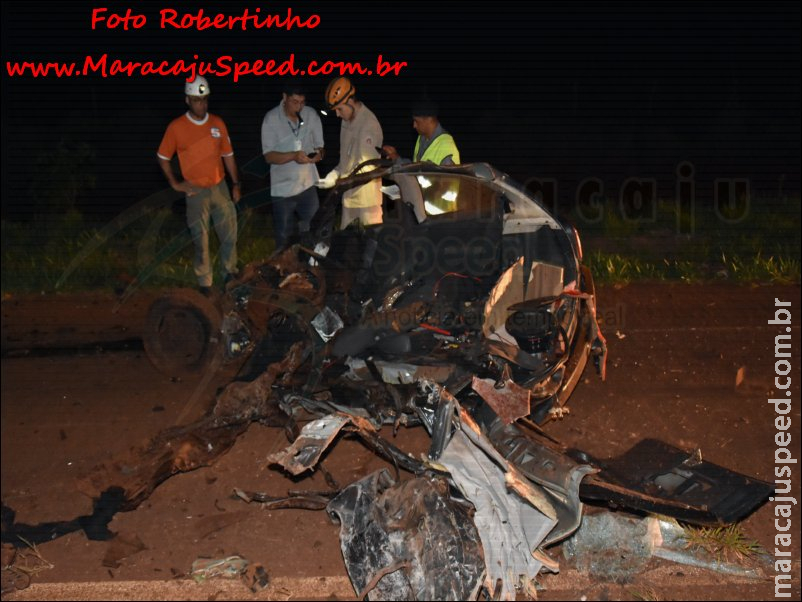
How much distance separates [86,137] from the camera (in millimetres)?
15203

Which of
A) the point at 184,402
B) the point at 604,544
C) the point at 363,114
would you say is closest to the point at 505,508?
the point at 604,544

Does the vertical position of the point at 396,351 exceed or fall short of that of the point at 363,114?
it falls short

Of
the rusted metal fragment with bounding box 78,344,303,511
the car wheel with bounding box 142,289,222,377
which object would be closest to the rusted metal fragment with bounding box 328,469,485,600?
the rusted metal fragment with bounding box 78,344,303,511

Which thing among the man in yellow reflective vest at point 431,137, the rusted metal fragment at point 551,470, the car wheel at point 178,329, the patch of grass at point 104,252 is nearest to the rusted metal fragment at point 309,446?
the rusted metal fragment at point 551,470

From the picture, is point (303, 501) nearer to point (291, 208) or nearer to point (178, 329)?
point (178, 329)

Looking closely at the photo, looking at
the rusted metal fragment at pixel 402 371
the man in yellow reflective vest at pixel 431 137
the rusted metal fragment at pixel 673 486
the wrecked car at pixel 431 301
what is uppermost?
the man in yellow reflective vest at pixel 431 137

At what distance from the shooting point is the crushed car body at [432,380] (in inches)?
156

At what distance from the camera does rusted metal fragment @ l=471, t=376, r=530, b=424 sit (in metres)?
4.69

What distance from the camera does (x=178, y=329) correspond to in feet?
23.1

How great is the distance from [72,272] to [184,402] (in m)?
3.76

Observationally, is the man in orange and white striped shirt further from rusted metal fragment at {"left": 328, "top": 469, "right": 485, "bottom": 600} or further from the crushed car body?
rusted metal fragment at {"left": 328, "top": 469, "right": 485, "bottom": 600}

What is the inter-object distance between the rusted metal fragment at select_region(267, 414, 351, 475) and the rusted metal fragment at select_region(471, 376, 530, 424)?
2.91 feet

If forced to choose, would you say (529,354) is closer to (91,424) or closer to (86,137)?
(91,424)

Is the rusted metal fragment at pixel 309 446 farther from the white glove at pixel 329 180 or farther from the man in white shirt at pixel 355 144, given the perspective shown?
the white glove at pixel 329 180
